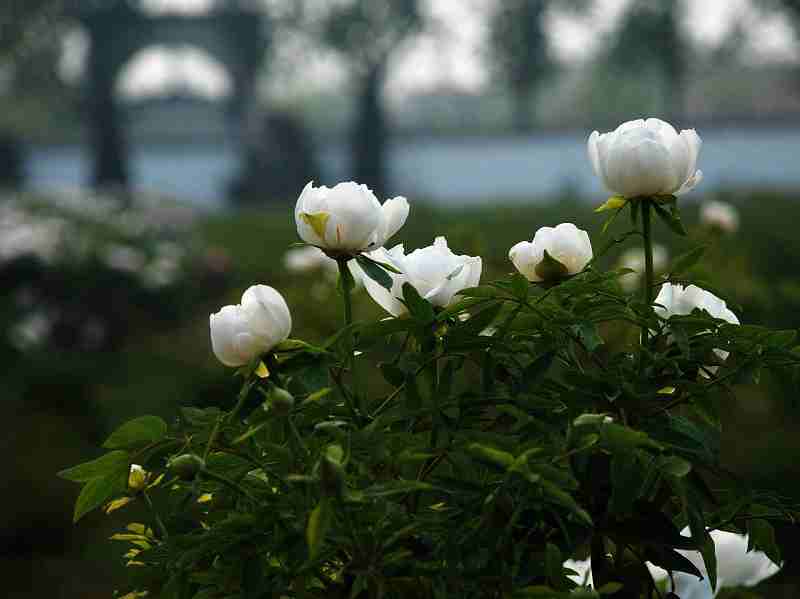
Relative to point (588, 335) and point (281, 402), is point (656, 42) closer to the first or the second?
point (588, 335)

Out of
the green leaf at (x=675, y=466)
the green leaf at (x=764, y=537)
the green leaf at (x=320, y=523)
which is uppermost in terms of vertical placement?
the green leaf at (x=320, y=523)

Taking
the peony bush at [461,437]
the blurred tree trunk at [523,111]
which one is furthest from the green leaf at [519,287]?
the blurred tree trunk at [523,111]

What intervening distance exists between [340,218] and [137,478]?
0.25 m

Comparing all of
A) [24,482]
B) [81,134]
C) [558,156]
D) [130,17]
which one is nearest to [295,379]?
[24,482]

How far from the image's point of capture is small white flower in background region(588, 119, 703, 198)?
0.82 meters

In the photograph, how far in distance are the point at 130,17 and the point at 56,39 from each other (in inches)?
83.5

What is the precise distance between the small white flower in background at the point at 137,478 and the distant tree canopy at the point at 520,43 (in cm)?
1744

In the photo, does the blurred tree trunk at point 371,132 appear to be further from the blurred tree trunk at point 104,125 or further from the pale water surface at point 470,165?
the blurred tree trunk at point 104,125

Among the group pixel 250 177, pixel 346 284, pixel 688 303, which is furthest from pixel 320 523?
pixel 250 177

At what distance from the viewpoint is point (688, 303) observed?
0.84 metres

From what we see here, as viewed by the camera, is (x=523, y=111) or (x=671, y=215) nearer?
(x=671, y=215)

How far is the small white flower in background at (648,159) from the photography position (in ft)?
2.70

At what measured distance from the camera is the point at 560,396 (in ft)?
2.51

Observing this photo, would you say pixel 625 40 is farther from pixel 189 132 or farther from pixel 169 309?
pixel 169 309
